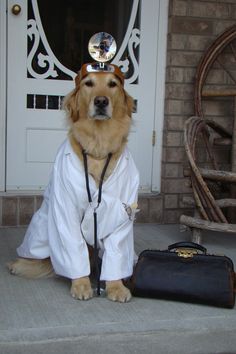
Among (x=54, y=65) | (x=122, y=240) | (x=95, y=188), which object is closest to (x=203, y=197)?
(x=122, y=240)

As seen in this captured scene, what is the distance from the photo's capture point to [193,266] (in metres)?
3.07

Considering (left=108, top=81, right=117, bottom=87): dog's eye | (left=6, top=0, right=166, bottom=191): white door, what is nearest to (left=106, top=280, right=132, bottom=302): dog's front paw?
(left=108, top=81, right=117, bottom=87): dog's eye

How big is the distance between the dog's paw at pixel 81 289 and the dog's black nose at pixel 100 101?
3.36 ft

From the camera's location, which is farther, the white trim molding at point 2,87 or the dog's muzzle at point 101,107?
the white trim molding at point 2,87

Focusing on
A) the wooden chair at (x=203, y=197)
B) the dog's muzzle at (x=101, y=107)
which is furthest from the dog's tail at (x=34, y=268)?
the wooden chair at (x=203, y=197)

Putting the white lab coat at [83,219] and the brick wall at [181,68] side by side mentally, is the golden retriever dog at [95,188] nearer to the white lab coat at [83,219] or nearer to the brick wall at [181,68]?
the white lab coat at [83,219]

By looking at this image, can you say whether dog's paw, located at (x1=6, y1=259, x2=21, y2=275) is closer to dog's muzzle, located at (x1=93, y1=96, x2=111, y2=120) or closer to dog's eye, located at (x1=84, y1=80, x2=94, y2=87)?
dog's muzzle, located at (x1=93, y1=96, x2=111, y2=120)

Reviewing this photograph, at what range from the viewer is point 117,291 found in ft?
10.2

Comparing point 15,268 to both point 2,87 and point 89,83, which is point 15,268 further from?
point 2,87

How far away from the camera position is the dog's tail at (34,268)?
3438 millimetres

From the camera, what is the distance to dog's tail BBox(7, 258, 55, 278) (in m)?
3.44

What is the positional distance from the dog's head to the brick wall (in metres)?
1.73

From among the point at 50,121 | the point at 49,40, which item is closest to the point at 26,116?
the point at 50,121

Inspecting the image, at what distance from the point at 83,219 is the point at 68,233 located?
Answer: 0.43 feet
